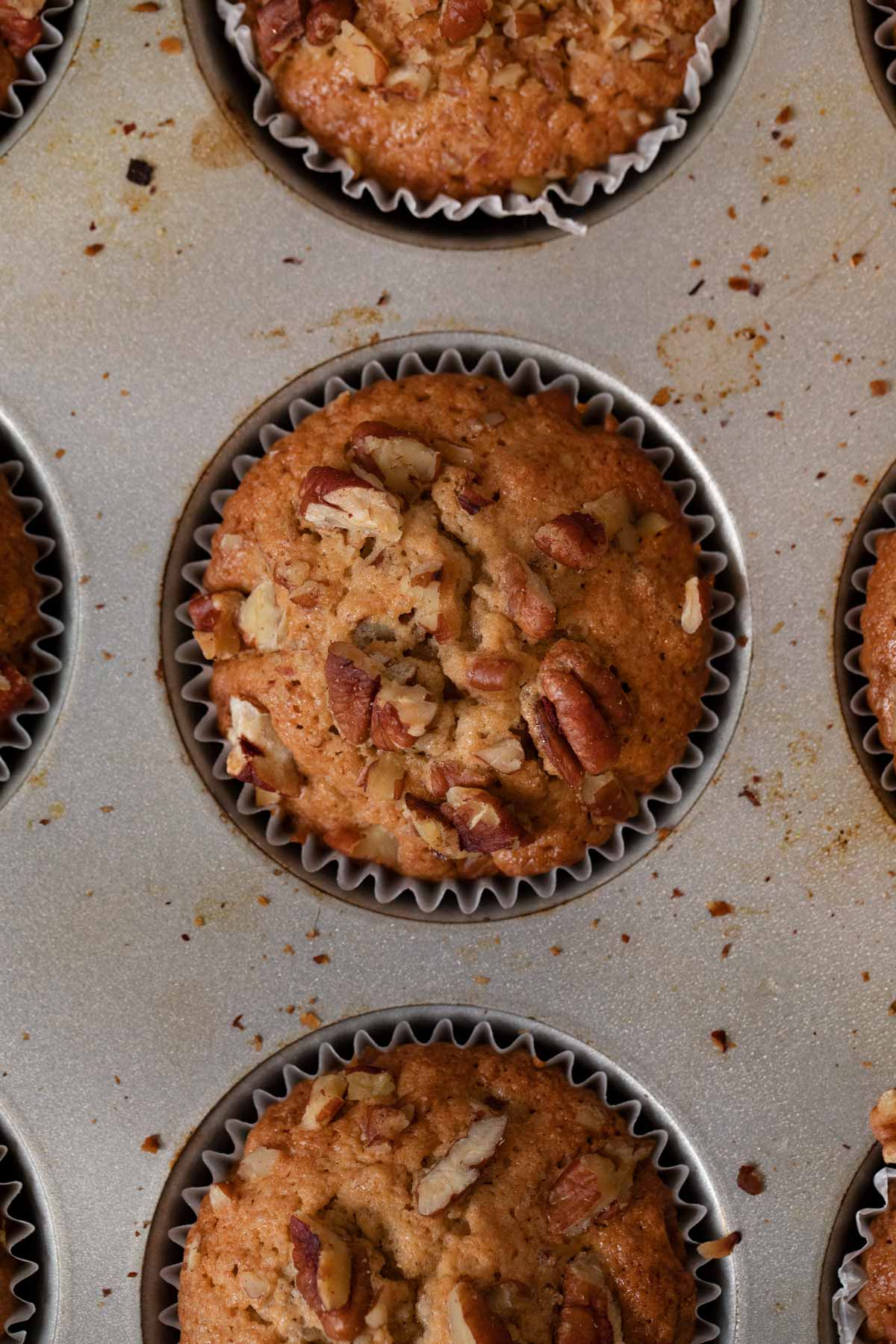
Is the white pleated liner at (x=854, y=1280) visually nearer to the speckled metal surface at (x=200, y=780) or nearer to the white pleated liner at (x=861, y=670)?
the speckled metal surface at (x=200, y=780)

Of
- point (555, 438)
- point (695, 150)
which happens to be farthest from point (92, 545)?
point (695, 150)

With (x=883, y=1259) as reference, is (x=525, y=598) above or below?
above

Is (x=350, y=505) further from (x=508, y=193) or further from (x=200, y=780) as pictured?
(x=508, y=193)

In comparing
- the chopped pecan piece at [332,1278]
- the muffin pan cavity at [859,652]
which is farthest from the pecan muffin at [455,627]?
the chopped pecan piece at [332,1278]

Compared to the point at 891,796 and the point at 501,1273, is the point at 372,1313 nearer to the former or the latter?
the point at 501,1273

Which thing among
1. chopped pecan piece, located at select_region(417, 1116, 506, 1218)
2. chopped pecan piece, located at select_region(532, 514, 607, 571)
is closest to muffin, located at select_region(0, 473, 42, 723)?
chopped pecan piece, located at select_region(532, 514, 607, 571)

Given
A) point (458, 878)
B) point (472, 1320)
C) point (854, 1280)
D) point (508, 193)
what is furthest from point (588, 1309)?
point (508, 193)

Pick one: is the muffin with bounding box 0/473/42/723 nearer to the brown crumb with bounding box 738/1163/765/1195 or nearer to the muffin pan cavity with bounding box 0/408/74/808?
the muffin pan cavity with bounding box 0/408/74/808
